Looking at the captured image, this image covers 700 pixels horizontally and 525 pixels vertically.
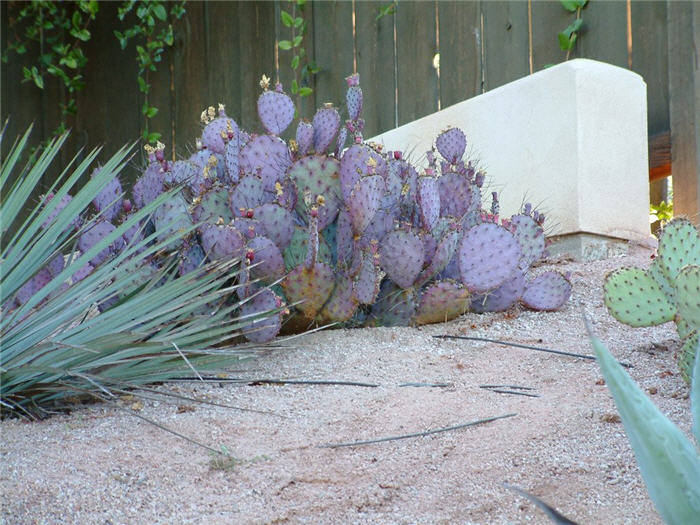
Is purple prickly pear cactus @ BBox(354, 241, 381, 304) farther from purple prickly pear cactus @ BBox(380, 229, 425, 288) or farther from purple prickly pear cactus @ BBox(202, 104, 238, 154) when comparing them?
purple prickly pear cactus @ BBox(202, 104, 238, 154)

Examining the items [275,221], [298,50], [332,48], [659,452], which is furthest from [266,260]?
[298,50]

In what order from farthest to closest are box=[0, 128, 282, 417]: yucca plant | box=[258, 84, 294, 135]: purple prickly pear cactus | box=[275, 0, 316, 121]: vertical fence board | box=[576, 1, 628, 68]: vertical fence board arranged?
box=[275, 0, 316, 121]: vertical fence board, box=[576, 1, 628, 68]: vertical fence board, box=[258, 84, 294, 135]: purple prickly pear cactus, box=[0, 128, 282, 417]: yucca plant

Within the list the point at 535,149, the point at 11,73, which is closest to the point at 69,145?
the point at 11,73

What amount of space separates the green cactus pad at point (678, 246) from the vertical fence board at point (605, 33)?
137 centimetres

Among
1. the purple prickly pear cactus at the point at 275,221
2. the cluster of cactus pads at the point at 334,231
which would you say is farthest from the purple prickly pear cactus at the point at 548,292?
the purple prickly pear cactus at the point at 275,221

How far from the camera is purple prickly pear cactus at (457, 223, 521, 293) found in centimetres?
229

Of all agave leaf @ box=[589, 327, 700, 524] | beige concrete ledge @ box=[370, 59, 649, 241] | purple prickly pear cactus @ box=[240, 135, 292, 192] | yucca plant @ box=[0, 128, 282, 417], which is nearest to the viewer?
agave leaf @ box=[589, 327, 700, 524]

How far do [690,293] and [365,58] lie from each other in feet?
8.83

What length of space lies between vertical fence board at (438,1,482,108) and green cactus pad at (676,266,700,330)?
2061 mm

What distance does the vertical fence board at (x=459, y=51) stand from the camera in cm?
367

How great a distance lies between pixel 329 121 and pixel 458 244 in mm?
475

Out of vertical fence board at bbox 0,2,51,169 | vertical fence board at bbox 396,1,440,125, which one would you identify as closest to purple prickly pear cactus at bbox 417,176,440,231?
vertical fence board at bbox 396,1,440,125

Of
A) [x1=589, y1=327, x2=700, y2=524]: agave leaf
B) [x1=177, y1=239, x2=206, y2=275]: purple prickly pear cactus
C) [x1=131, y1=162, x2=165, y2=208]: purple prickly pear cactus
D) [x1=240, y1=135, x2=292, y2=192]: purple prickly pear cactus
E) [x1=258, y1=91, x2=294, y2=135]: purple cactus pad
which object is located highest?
[x1=258, y1=91, x2=294, y2=135]: purple cactus pad

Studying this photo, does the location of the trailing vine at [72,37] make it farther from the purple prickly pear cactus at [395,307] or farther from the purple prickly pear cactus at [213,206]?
the purple prickly pear cactus at [395,307]
